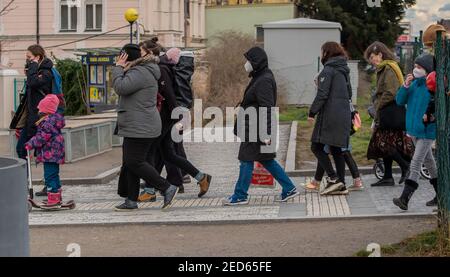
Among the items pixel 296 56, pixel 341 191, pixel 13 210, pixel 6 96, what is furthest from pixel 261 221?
pixel 6 96

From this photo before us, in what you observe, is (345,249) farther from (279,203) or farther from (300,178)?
(300,178)

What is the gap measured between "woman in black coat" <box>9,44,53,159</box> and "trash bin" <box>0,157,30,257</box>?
242 inches

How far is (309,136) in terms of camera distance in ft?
62.1

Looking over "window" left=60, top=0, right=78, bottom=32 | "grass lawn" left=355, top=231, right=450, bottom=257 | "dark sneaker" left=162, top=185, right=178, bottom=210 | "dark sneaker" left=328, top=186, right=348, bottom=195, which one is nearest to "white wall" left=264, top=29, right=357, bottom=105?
"dark sneaker" left=328, top=186, right=348, bottom=195

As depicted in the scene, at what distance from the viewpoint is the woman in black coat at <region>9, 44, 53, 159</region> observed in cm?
1191

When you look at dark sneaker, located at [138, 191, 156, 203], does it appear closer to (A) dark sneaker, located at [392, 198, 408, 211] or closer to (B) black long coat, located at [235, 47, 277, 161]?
(B) black long coat, located at [235, 47, 277, 161]

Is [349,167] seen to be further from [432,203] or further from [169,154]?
[169,154]

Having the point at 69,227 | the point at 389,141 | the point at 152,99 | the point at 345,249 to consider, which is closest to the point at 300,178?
the point at 389,141

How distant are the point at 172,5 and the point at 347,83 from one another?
32033mm

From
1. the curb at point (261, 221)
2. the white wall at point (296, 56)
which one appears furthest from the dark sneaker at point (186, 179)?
the white wall at point (296, 56)

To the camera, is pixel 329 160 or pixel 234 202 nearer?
pixel 234 202

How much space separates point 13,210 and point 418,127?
5.11 meters

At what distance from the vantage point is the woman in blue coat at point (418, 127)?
31.1 ft

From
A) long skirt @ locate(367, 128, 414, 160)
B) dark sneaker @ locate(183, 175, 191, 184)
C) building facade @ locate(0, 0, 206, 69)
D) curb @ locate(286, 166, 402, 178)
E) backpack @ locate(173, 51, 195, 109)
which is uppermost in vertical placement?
building facade @ locate(0, 0, 206, 69)
